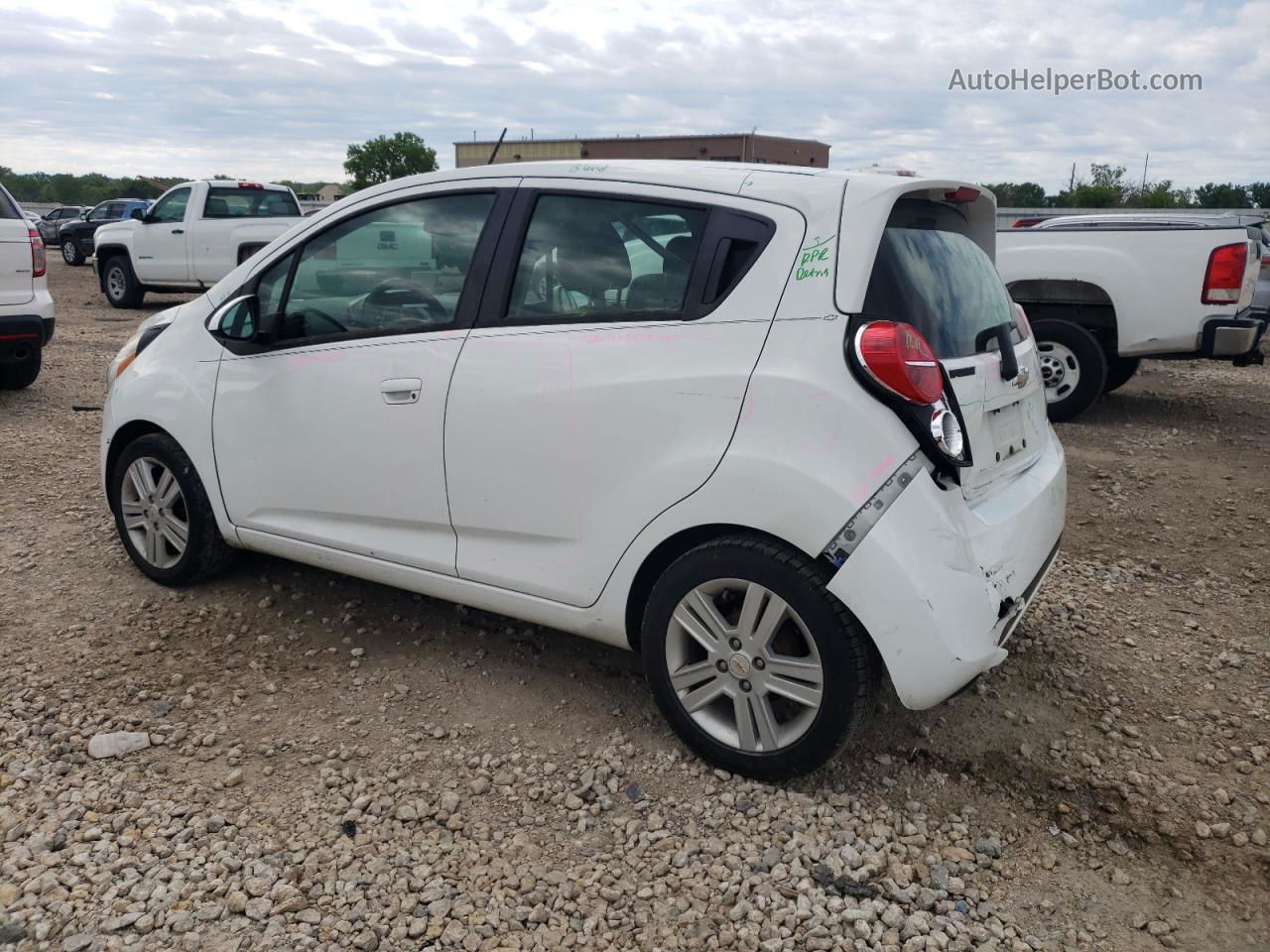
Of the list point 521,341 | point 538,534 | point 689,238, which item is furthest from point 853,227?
point 538,534

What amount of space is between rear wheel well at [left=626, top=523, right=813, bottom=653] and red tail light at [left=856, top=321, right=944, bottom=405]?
1.65 ft

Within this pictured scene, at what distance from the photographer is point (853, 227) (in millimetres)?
2844

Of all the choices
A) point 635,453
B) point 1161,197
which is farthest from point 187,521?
point 1161,197

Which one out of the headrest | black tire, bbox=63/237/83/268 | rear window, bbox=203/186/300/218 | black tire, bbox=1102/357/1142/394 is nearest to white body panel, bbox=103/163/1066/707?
the headrest

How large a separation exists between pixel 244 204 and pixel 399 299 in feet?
42.6

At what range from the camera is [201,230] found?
15.0m

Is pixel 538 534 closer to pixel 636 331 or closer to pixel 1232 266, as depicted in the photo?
pixel 636 331

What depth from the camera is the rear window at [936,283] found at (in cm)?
284

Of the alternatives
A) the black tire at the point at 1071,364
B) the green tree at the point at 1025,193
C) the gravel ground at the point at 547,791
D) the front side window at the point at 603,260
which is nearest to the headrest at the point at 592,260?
the front side window at the point at 603,260

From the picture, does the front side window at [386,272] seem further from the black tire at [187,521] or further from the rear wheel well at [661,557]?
the rear wheel well at [661,557]

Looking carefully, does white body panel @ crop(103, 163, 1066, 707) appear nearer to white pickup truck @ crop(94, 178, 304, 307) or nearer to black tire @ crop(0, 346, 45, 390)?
black tire @ crop(0, 346, 45, 390)

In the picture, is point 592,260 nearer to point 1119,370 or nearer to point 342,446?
point 342,446

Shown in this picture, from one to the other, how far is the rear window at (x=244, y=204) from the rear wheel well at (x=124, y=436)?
38.2ft

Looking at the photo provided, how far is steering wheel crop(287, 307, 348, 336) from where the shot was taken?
375 centimetres
